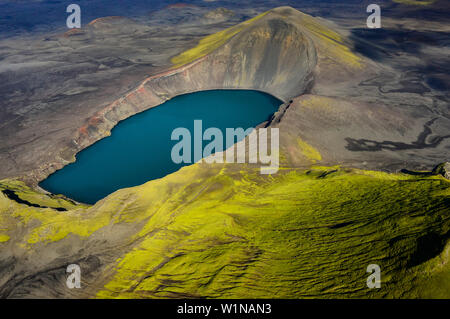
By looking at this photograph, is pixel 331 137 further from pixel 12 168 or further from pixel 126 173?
pixel 12 168

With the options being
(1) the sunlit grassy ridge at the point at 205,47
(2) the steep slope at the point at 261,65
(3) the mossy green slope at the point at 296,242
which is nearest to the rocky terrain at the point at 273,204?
(3) the mossy green slope at the point at 296,242

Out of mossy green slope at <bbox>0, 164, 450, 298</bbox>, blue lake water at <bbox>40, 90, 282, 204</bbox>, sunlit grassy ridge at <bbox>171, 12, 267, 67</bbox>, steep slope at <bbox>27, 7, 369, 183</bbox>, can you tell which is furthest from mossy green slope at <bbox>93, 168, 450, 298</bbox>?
sunlit grassy ridge at <bbox>171, 12, 267, 67</bbox>

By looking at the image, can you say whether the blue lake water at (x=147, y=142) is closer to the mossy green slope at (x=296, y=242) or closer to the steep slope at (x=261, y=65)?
the steep slope at (x=261, y=65)

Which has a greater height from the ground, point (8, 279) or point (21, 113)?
point (21, 113)

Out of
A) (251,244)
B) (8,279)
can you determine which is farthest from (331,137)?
(8,279)

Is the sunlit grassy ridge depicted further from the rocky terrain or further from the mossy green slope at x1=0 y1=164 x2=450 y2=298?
the mossy green slope at x1=0 y1=164 x2=450 y2=298

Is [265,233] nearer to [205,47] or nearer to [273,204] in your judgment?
[273,204]
